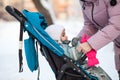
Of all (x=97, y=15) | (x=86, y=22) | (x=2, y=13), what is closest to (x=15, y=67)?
(x=86, y=22)

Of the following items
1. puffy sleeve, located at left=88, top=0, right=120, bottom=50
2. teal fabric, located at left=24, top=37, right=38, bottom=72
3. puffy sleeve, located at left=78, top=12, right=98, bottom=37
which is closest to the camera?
puffy sleeve, located at left=88, top=0, right=120, bottom=50

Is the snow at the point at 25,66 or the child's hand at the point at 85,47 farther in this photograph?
the snow at the point at 25,66

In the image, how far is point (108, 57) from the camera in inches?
296

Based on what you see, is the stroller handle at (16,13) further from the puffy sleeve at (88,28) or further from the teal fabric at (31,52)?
the puffy sleeve at (88,28)

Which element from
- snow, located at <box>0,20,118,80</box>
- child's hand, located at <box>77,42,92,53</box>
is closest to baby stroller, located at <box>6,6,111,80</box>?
child's hand, located at <box>77,42,92,53</box>

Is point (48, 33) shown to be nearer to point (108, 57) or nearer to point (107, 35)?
point (107, 35)

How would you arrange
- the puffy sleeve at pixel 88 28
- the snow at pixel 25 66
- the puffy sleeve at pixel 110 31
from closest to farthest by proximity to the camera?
the puffy sleeve at pixel 110 31
the puffy sleeve at pixel 88 28
the snow at pixel 25 66

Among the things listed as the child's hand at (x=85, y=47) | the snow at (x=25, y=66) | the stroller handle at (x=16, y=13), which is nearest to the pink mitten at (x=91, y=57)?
the child's hand at (x=85, y=47)

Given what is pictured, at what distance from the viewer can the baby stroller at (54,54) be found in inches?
A: 138

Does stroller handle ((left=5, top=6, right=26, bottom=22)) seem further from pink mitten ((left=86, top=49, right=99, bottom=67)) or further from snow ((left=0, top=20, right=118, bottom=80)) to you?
snow ((left=0, top=20, right=118, bottom=80))

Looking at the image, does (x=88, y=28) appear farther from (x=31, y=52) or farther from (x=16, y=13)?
(x=16, y=13)

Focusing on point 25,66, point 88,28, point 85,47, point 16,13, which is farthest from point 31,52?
point 25,66

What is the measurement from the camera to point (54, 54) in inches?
143

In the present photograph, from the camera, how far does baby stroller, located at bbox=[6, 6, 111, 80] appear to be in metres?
3.52
